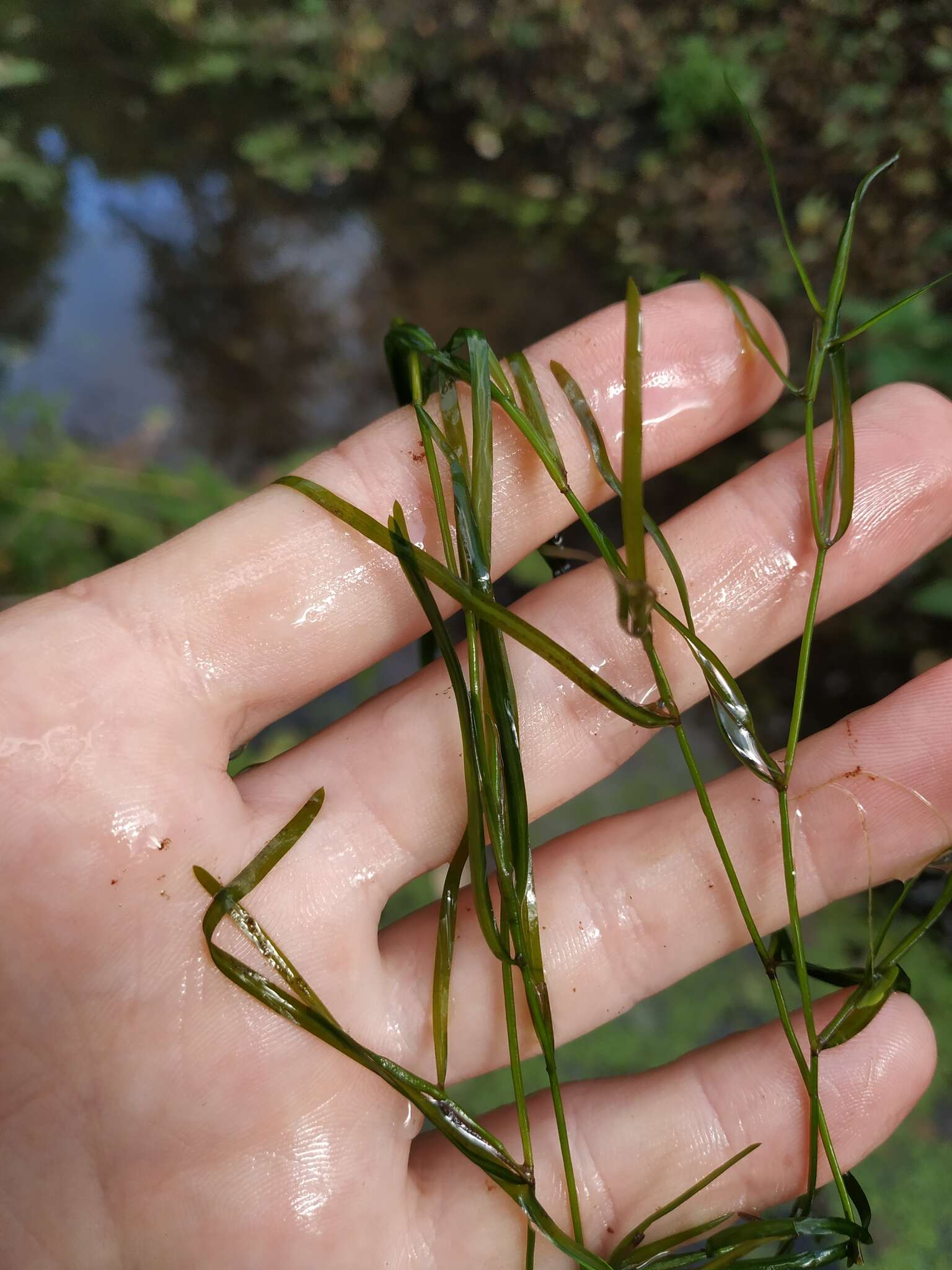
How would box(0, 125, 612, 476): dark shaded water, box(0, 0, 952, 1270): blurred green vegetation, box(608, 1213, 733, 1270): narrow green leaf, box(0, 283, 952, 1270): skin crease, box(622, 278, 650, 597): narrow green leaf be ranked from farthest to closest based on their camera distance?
box(0, 125, 612, 476): dark shaded water → box(0, 0, 952, 1270): blurred green vegetation → box(608, 1213, 733, 1270): narrow green leaf → box(0, 283, 952, 1270): skin crease → box(622, 278, 650, 597): narrow green leaf

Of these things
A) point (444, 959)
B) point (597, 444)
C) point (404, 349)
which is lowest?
point (444, 959)

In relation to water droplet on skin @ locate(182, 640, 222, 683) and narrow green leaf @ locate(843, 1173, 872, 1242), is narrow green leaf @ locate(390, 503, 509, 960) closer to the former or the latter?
water droplet on skin @ locate(182, 640, 222, 683)

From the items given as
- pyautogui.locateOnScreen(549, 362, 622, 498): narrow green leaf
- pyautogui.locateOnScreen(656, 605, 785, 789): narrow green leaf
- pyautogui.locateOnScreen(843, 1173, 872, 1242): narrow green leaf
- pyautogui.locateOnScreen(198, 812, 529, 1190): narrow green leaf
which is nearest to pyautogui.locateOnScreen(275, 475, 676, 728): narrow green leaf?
pyautogui.locateOnScreen(656, 605, 785, 789): narrow green leaf

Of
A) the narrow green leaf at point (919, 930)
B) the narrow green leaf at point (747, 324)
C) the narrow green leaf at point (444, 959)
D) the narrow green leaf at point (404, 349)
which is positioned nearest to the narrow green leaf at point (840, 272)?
the narrow green leaf at point (747, 324)

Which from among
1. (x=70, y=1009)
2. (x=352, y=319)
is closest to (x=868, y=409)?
(x=70, y=1009)


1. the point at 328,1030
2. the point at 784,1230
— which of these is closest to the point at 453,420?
the point at 328,1030

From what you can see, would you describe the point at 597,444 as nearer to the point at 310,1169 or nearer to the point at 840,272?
the point at 840,272
